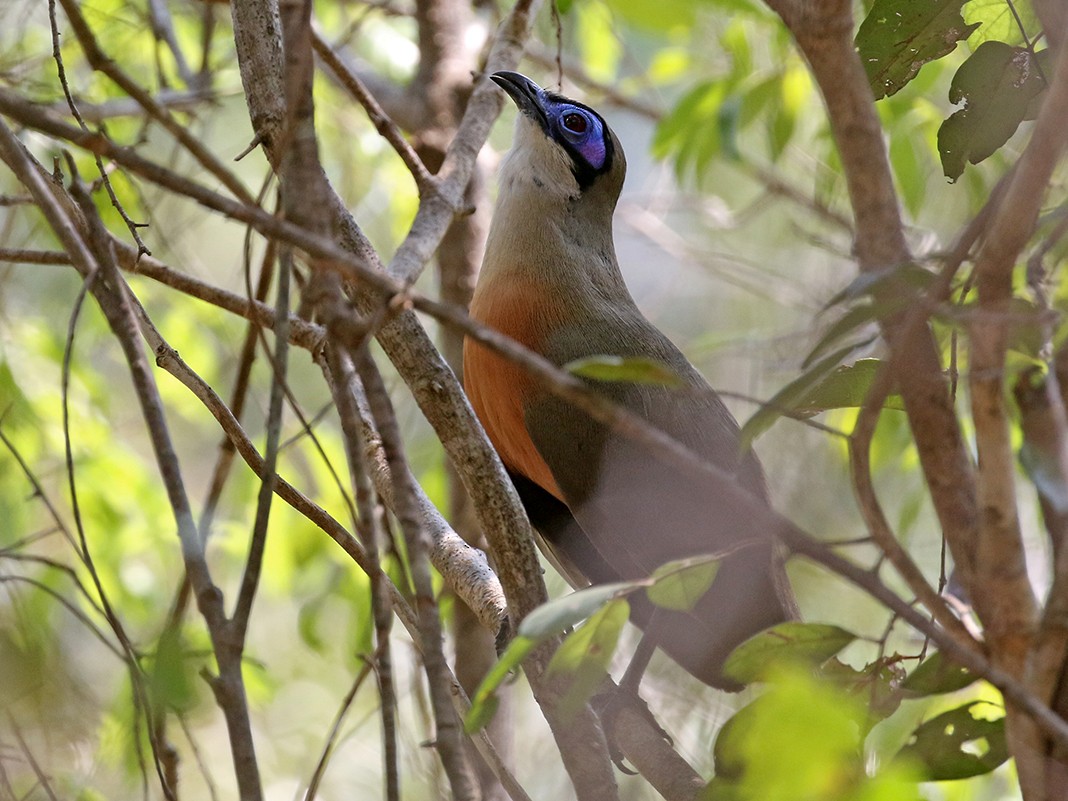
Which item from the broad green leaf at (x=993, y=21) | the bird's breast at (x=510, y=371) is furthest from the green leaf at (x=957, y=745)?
the bird's breast at (x=510, y=371)

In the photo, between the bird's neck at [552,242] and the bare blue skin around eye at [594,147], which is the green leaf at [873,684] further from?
the bare blue skin around eye at [594,147]

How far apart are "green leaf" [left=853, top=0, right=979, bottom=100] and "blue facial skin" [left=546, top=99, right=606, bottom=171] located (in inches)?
60.5

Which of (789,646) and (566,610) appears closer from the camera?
(566,610)

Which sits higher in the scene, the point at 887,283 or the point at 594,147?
the point at 594,147

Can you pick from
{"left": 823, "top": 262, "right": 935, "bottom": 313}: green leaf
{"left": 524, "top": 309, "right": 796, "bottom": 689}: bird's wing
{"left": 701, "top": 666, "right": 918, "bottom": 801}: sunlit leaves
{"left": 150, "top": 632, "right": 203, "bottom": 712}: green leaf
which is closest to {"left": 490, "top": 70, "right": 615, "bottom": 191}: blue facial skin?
{"left": 524, "top": 309, "right": 796, "bottom": 689}: bird's wing

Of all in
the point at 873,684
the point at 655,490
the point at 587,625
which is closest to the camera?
the point at 587,625

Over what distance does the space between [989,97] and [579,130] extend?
1.72 m

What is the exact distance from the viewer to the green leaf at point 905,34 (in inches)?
73.1

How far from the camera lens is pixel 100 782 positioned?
12.1ft

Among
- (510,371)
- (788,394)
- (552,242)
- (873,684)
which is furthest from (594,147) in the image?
(788,394)

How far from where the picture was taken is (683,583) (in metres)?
1.49

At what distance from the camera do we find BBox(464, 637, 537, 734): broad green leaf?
4.09ft

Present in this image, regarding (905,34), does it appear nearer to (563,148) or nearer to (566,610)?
(566,610)

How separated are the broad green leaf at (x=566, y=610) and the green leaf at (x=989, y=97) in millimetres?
929
